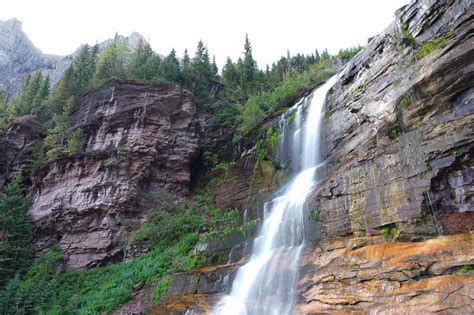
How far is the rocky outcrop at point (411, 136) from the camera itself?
11.3 m

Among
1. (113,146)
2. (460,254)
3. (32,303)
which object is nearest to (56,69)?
(113,146)

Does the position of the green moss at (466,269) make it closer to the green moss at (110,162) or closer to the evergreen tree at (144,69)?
the green moss at (110,162)

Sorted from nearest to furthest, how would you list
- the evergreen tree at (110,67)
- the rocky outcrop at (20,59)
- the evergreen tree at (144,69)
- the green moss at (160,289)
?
the green moss at (160,289)
the evergreen tree at (144,69)
the evergreen tree at (110,67)
the rocky outcrop at (20,59)

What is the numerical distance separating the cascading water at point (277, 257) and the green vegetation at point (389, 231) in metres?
3.23

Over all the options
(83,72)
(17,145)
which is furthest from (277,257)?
(83,72)

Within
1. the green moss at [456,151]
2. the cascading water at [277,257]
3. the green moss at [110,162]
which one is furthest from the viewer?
the green moss at [110,162]

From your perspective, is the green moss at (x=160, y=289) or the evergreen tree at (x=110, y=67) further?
the evergreen tree at (x=110, y=67)

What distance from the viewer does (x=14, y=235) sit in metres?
25.7

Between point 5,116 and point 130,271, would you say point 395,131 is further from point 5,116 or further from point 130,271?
point 5,116

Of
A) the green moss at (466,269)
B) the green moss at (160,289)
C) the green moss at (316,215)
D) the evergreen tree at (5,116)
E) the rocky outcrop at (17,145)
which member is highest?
the evergreen tree at (5,116)

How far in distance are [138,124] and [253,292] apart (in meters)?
20.7

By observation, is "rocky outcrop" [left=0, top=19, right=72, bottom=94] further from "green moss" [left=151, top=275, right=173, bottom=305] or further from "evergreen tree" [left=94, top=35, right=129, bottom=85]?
"green moss" [left=151, top=275, right=173, bottom=305]

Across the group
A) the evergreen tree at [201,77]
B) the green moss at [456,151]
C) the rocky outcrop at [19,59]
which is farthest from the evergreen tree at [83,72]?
the rocky outcrop at [19,59]

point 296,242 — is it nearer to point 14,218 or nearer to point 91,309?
point 91,309
